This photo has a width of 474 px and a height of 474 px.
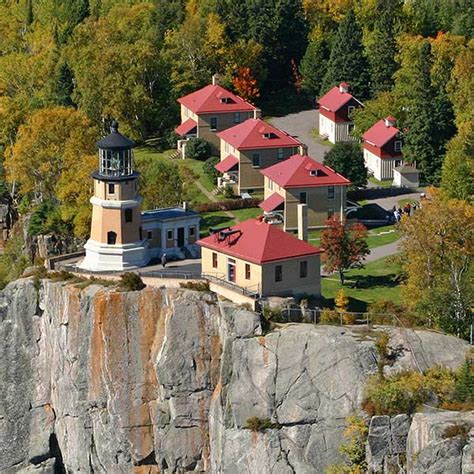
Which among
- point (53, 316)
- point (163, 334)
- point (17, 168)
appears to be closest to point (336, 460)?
point (163, 334)

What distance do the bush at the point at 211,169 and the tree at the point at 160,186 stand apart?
571cm

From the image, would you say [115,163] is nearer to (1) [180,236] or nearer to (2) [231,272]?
(1) [180,236]

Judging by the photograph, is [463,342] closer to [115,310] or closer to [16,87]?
[115,310]

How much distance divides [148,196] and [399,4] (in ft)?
132

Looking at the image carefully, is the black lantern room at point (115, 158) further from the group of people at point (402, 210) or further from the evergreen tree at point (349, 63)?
the evergreen tree at point (349, 63)

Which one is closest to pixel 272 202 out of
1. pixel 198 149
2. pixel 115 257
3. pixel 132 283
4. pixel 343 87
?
pixel 115 257

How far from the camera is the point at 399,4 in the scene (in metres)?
130

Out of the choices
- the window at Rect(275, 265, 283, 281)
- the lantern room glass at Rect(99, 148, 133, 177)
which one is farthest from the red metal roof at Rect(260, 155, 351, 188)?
the window at Rect(275, 265, 283, 281)

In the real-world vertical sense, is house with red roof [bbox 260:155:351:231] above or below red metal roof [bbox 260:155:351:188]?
below

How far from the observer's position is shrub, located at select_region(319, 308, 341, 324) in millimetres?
75500

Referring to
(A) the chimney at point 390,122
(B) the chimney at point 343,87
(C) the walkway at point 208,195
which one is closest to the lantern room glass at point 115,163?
(C) the walkway at point 208,195

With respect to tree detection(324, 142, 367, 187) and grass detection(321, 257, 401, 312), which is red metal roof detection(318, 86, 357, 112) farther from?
grass detection(321, 257, 401, 312)

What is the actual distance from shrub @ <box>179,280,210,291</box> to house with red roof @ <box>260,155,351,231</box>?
1724 cm

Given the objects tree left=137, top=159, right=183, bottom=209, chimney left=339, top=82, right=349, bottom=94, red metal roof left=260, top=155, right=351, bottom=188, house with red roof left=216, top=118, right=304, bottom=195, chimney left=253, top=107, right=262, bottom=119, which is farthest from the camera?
chimney left=339, top=82, right=349, bottom=94
